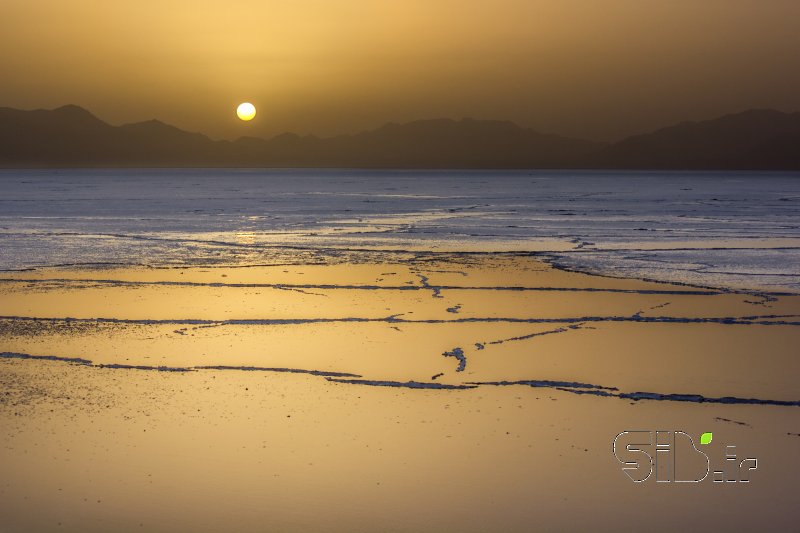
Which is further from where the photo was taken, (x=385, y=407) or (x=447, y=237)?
(x=447, y=237)

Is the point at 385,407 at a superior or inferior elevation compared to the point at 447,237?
superior

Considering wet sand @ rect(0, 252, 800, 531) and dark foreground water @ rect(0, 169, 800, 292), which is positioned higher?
wet sand @ rect(0, 252, 800, 531)

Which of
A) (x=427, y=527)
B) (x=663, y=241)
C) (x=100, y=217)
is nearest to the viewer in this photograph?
(x=427, y=527)

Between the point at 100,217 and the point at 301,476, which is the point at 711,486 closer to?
the point at 301,476

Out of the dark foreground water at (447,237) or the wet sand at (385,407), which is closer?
the wet sand at (385,407)

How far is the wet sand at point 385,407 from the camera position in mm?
4383

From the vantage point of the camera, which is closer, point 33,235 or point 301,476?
point 301,476

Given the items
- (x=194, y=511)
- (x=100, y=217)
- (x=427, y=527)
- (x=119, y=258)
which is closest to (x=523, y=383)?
(x=427, y=527)

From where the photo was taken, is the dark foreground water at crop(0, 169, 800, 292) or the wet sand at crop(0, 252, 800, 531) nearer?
the wet sand at crop(0, 252, 800, 531)

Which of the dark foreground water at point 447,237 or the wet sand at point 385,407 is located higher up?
the wet sand at point 385,407

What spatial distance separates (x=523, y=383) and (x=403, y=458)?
174 centimetres

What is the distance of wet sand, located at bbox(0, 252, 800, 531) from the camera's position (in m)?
4.38

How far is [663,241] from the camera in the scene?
18.4 meters

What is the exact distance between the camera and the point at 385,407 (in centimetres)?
593
